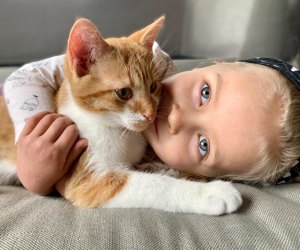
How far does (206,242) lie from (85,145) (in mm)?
401

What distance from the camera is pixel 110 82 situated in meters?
0.89

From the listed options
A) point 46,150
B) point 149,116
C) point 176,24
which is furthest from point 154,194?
point 176,24

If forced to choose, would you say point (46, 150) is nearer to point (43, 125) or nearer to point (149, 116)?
point (43, 125)

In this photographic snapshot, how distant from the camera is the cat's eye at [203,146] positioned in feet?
3.10

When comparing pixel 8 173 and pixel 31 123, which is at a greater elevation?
pixel 31 123

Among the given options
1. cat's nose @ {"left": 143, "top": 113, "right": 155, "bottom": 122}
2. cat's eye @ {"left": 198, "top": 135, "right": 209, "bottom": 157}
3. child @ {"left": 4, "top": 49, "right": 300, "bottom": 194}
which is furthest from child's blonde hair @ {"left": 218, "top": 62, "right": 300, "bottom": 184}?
cat's nose @ {"left": 143, "top": 113, "right": 155, "bottom": 122}

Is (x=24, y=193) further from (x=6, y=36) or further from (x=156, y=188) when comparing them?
(x=6, y=36)

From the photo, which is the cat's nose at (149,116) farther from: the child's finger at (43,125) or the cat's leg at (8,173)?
the cat's leg at (8,173)

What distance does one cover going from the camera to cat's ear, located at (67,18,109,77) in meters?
0.84

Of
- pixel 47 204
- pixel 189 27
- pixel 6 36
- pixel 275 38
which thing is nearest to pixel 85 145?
pixel 47 204

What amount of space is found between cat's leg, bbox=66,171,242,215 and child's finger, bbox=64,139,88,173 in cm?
6

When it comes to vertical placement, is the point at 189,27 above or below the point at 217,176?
above

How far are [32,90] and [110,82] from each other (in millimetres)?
307

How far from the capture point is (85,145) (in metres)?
0.94
